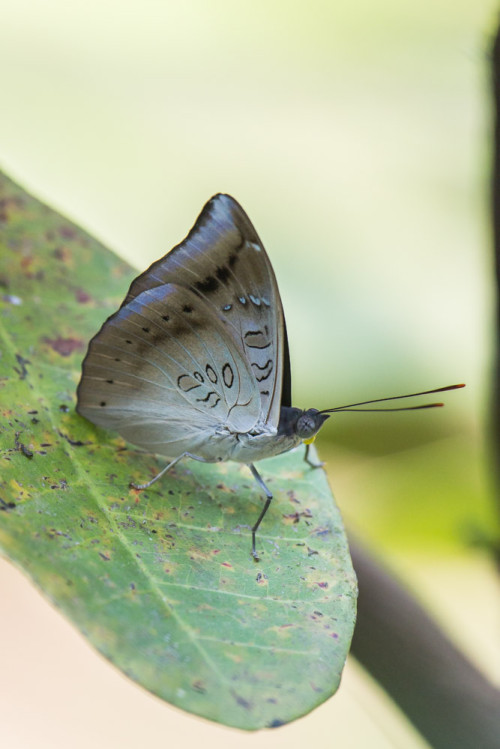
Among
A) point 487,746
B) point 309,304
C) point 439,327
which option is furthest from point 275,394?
point 439,327

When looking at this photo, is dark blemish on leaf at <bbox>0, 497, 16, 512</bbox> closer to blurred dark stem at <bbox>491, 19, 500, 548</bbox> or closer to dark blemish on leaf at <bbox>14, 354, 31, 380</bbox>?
dark blemish on leaf at <bbox>14, 354, 31, 380</bbox>

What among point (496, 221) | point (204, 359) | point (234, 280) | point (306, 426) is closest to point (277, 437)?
point (306, 426)

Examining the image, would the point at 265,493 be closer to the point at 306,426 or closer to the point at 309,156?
the point at 306,426

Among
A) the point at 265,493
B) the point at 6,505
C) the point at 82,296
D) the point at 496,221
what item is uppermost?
the point at 82,296

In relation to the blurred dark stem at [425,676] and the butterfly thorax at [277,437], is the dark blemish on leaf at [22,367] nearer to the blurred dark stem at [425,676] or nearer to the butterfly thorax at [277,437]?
the butterfly thorax at [277,437]

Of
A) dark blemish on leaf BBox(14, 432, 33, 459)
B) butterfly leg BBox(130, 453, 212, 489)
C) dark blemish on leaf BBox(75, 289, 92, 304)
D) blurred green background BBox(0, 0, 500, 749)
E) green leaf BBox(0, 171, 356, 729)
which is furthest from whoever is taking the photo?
blurred green background BBox(0, 0, 500, 749)

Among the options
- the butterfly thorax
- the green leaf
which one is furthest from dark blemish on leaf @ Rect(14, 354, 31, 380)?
the butterfly thorax

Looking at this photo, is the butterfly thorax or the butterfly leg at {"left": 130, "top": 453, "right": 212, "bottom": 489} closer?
the butterfly leg at {"left": 130, "top": 453, "right": 212, "bottom": 489}
